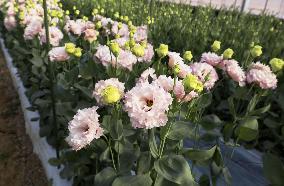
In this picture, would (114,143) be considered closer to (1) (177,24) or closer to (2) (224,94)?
(2) (224,94)

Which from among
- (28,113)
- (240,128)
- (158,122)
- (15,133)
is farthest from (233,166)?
Result: (15,133)

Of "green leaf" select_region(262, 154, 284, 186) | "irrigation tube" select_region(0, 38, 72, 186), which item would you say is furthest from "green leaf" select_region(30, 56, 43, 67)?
"green leaf" select_region(262, 154, 284, 186)

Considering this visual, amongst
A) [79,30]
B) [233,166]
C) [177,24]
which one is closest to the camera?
[233,166]

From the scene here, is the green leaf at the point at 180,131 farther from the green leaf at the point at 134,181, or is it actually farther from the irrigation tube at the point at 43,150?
the irrigation tube at the point at 43,150

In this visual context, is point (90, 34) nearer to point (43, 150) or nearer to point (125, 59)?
point (125, 59)

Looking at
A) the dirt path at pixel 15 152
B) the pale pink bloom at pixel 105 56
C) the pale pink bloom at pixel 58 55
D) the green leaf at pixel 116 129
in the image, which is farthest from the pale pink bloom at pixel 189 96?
the dirt path at pixel 15 152

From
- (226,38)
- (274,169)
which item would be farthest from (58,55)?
(226,38)

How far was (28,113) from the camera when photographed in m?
2.64

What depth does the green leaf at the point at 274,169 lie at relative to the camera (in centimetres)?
114

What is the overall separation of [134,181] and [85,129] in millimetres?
248

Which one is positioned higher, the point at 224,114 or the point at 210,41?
the point at 210,41

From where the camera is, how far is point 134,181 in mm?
1158

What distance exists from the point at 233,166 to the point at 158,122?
1188mm

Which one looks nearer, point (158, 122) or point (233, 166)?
point (158, 122)
